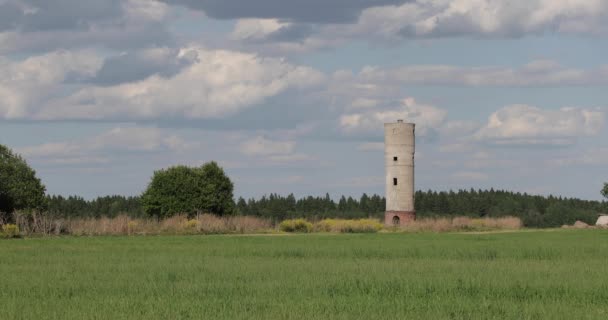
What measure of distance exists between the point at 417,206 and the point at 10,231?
3498 inches

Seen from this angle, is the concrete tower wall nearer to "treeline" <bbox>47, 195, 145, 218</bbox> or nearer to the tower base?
the tower base

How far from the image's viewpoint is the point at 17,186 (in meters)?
55.0

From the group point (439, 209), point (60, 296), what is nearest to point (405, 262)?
point (60, 296)

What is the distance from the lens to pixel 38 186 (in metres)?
56.1

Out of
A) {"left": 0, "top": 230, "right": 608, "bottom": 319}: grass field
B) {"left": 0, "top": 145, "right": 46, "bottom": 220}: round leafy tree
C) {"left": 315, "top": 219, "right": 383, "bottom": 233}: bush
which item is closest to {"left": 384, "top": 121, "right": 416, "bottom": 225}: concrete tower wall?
{"left": 315, "top": 219, "right": 383, "bottom": 233}: bush

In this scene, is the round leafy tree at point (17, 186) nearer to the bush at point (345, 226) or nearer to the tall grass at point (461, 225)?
the bush at point (345, 226)

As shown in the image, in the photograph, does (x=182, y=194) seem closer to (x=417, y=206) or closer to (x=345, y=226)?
(x=345, y=226)

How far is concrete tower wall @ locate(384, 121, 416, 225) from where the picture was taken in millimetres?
73062

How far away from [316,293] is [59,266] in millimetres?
10295

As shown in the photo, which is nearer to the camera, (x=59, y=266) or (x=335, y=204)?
(x=59, y=266)

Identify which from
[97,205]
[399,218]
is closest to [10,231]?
[399,218]

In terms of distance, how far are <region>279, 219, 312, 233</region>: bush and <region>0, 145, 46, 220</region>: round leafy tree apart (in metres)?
14.8

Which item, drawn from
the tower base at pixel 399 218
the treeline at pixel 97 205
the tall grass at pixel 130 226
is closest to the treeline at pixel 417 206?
the treeline at pixel 97 205

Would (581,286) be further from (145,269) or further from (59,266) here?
(59,266)
